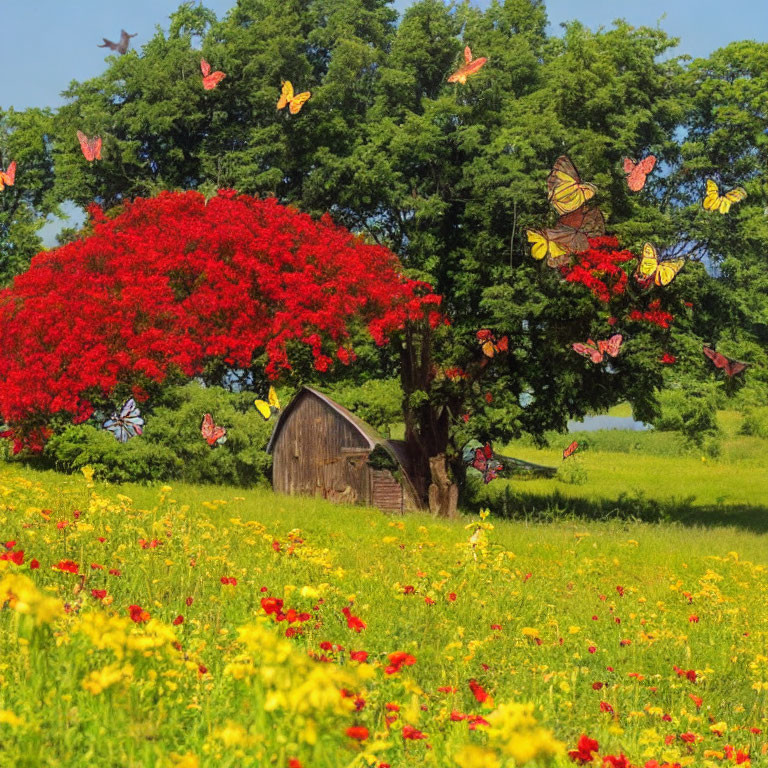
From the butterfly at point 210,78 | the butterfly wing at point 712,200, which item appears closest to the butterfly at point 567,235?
the butterfly wing at point 712,200

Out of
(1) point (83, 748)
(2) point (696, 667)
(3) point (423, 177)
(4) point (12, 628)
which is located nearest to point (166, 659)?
(1) point (83, 748)

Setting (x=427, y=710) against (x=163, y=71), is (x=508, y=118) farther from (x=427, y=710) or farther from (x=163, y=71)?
(x=427, y=710)

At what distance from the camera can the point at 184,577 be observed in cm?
738

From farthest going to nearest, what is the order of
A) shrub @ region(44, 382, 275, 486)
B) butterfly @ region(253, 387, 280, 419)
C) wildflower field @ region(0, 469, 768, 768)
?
butterfly @ region(253, 387, 280, 419) < shrub @ region(44, 382, 275, 486) < wildflower field @ region(0, 469, 768, 768)

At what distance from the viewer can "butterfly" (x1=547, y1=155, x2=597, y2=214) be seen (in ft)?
59.7

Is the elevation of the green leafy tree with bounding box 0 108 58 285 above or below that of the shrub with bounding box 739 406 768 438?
above

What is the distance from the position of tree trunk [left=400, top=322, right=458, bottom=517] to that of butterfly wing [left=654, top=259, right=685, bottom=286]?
17.5ft

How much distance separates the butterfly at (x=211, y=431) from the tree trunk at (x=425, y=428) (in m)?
4.68

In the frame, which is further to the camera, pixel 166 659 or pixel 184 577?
pixel 184 577

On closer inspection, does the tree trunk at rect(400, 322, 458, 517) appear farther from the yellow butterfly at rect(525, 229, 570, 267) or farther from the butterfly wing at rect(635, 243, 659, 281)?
the butterfly wing at rect(635, 243, 659, 281)

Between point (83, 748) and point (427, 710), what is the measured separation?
75.2 inches

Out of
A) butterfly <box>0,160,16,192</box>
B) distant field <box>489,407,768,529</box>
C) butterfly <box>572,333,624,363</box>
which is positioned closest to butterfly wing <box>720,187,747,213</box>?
butterfly <box>572,333,624,363</box>

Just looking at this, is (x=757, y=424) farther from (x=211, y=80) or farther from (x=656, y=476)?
(x=211, y=80)

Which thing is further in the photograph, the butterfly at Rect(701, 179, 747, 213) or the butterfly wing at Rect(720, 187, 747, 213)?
the butterfly at Rect(701, 179, 747, 213)
